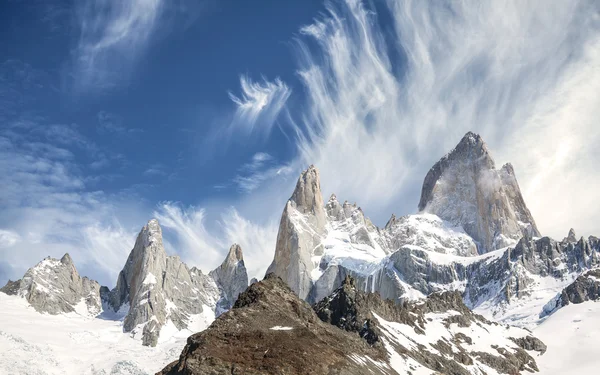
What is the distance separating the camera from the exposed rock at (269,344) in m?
51.9

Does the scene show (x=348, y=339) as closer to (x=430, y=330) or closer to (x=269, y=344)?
(x=269, y=344)

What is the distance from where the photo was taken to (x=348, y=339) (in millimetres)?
81438

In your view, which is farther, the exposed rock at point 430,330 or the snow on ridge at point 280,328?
the exposed rock at point 430,330

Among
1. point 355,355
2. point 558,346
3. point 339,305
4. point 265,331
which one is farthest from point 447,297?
point 265,331

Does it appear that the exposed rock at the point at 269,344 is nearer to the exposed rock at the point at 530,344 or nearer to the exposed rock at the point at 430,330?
the exposed rock at the point at 430,330

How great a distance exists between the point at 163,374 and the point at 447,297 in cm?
13110

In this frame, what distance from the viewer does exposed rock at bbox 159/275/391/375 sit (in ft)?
170

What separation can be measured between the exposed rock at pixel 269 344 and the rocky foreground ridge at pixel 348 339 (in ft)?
0.29

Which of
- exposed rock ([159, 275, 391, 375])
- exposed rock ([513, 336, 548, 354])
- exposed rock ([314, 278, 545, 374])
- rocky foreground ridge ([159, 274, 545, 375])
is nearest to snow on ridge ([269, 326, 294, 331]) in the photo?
exposed rock ([159, 275, 391, 375])

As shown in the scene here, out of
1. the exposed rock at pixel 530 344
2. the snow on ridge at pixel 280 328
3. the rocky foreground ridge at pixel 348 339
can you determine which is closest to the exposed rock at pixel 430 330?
the exposed rock at pixel 530 344

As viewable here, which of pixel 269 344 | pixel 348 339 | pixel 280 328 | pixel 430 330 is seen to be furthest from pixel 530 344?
pixel 269 344

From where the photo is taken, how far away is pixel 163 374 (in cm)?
5934

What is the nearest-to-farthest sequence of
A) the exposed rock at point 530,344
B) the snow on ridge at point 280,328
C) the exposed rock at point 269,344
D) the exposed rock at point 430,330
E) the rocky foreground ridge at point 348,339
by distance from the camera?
the exposed rock at point 269,344, the rocky foreground ridge at point 348,339, the snow on ridge at point 280,328, the exposed rock at point 430,330, the exposed rock at point 530,344

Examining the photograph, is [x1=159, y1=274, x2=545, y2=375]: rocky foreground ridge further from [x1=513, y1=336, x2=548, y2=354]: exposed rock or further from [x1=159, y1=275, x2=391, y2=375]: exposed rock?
[x1=513, y1=336, x2=548, y2=354]: exposed rock
